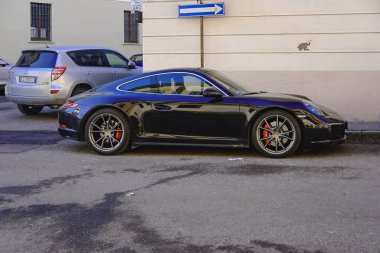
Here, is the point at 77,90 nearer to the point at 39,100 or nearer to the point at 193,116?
the point at 39,100

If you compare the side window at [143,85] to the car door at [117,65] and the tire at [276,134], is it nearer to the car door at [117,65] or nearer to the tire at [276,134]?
the tire at [276,134]

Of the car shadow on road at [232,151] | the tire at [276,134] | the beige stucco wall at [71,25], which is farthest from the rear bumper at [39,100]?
the beige stucco wall at [71,25]

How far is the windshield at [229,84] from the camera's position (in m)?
8.60

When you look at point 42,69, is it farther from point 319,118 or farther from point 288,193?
point 288,193

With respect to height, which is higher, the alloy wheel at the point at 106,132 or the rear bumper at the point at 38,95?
the rear bumper at the point at 38,95

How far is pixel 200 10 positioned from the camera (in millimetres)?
12047

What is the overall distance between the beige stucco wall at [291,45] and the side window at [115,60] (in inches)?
83.5

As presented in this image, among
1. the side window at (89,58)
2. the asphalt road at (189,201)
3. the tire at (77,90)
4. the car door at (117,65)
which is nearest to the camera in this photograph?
the asphalt road at (189,201)

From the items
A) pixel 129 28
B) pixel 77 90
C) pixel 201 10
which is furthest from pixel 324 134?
pixel 129 28

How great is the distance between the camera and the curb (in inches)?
389

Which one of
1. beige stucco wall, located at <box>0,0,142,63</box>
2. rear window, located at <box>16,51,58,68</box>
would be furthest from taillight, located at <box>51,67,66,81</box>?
beige stucco wall, located at <box>0,0,142,63</box>

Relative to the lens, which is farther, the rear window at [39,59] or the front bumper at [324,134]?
the rear window at [39,59]

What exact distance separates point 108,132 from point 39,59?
5064mm

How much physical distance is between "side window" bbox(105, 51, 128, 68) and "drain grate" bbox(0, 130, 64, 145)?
362 cm
